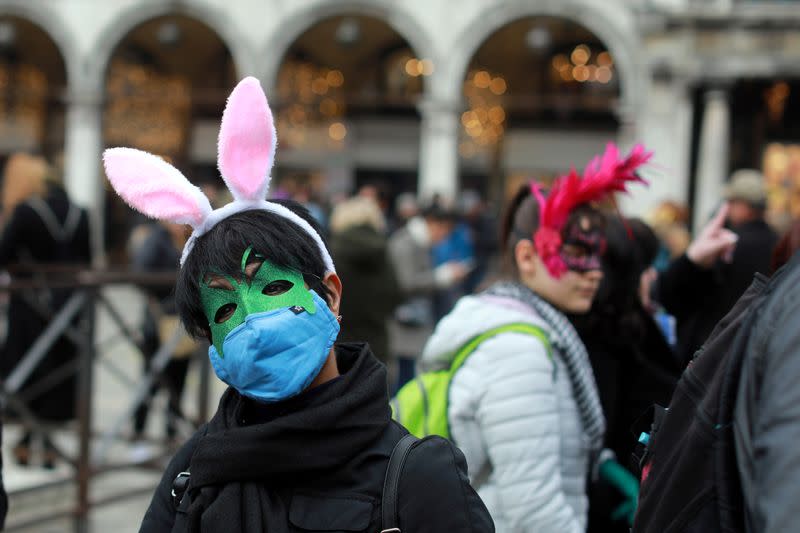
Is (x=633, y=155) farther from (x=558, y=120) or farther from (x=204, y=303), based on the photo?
(x=558, y=120)

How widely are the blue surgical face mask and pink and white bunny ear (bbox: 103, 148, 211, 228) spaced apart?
255mm

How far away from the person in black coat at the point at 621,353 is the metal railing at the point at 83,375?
3054mm

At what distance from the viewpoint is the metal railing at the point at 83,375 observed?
5684 millimetres

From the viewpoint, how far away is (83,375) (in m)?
5.70

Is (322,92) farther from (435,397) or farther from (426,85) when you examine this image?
(435,397)

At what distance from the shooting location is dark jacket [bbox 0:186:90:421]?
6.64m

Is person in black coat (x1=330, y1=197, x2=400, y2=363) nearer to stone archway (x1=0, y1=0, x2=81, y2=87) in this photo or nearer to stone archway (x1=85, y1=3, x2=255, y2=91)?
stone archway (x1=85, y1=3, x2=255, y2=91)

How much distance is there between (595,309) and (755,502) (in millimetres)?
2318

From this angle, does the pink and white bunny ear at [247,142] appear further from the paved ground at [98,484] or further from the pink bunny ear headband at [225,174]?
the paved ground at [98,484]

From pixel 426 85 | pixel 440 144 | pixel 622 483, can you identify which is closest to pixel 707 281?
pixel 622 483

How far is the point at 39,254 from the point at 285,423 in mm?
5814

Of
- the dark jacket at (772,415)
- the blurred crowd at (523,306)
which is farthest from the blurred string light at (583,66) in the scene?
the dark jacket at (772,415)

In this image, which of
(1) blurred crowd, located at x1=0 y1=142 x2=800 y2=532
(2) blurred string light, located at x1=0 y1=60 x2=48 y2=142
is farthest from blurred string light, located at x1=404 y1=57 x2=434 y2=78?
(1) blurred crowd, located at x1=0 y1=142 x2=800 y2=532

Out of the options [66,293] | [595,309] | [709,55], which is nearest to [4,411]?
[66,293]
